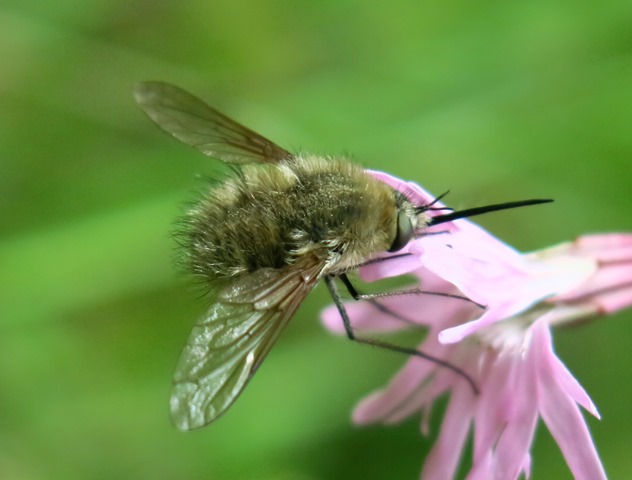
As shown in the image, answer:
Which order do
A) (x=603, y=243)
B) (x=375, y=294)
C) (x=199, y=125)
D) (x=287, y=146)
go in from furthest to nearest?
1. (x=287, y=146)
2. (x=199, y=125)
3. (x=603, y=243)
4. (x=375, y=294)

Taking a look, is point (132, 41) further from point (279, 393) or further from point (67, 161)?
point (279, 393)

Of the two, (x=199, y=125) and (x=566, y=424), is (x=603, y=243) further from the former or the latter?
(x=199, y=125)

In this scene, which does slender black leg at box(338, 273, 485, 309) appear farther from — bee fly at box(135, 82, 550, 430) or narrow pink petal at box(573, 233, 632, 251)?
narrow pink petal at box(573, 233, 632, 251)

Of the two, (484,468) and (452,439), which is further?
(452,439)

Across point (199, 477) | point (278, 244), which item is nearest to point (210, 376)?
point (278, 244)

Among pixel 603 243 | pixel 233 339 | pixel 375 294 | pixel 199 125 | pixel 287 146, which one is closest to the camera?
pixel 233 339

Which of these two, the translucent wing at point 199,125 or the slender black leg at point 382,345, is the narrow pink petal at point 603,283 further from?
the translucent wing at point 199,125

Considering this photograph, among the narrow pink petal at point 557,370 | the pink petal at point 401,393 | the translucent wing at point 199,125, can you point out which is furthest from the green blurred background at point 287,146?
the narrow pink petal at point 557,370

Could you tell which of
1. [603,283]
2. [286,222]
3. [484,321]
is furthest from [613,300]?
[286,222]
